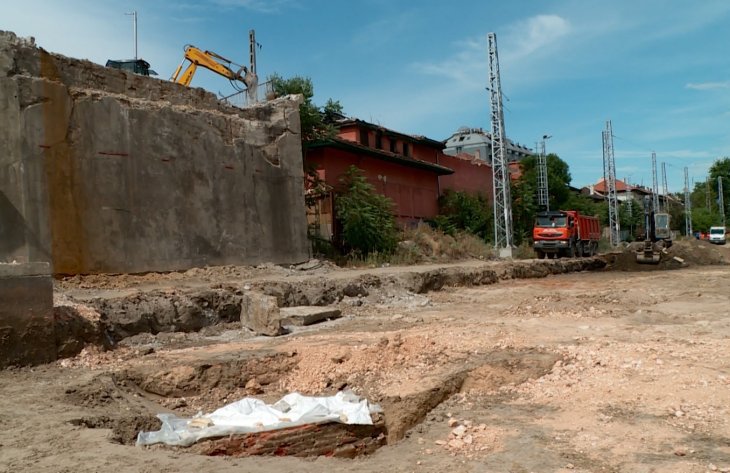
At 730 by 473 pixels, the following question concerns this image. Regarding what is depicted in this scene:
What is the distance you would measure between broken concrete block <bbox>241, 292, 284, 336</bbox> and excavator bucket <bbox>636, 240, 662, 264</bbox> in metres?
22.9

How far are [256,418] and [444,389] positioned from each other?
221 centimetres

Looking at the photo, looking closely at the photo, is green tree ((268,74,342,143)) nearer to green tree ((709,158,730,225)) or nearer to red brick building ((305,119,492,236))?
red brick building ((305,119,492,236))

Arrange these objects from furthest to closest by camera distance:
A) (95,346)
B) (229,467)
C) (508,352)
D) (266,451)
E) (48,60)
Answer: (48,60) < (95,346) < (508,352) < (266,451) < (229,467)

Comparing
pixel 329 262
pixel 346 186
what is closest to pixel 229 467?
pixel 329 262

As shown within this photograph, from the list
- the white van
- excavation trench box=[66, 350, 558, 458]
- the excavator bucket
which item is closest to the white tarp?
excavation trench box=[66, 350, 558, 458]

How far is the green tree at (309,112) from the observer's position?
74.6ft

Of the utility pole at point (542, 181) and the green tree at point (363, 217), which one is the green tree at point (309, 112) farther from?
the utility pole at point (542, 181)

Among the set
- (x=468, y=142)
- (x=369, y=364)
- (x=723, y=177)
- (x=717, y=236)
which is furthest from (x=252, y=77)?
(x=723, y=177)

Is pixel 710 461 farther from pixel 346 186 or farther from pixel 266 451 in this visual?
pixel 346 186

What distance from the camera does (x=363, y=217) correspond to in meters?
22.1

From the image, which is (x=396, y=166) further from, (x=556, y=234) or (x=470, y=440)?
(x=470, y=440)

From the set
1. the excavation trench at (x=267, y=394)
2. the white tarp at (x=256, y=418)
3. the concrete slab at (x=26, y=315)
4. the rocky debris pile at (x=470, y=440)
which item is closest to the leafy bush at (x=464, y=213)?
the excavation trench at (x=267, y=394)

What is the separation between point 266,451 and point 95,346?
16.3 feet

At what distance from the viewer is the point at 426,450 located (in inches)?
192
